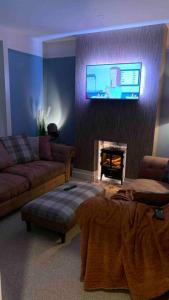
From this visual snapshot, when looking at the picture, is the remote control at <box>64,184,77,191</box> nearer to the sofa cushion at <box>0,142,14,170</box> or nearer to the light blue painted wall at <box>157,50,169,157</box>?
the sofa cushion at <box>0,142,14,170</box>

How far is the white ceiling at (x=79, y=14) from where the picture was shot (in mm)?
2723

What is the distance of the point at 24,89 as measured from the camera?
445cm

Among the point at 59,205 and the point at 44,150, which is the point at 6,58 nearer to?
the point at 44,150

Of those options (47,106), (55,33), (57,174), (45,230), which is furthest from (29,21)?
(45,230)

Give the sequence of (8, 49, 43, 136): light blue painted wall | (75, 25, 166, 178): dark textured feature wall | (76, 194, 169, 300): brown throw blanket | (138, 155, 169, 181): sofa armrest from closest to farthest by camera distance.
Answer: (76, 194, 169, 300): brown throw blanket → (138, 155, 169, 181): sofa armrest → (75, 25, 166, 178): dark textured feature wall → (8, 49, 43, 136): light blue painted wall

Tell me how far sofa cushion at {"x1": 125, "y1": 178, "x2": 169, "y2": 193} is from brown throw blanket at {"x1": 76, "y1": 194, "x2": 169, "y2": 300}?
41.8 inches

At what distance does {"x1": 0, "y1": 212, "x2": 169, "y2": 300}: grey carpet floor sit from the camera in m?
1.79

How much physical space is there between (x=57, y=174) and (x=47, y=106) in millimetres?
1856

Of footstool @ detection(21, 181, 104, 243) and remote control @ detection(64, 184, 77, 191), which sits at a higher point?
remote control @ detection(64, 184, 77, 191)

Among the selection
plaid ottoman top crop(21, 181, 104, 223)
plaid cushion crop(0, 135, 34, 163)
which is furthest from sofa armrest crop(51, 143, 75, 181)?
plaid ottoman top crop(21, 181, 104, 223)

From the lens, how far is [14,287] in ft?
6.05

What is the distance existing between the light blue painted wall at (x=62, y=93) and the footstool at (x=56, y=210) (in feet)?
7.10

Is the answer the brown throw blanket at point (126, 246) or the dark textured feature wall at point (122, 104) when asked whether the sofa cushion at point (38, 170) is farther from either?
the brown throw blanket at point (126, 246)

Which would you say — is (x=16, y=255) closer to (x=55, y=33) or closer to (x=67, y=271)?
(x=67, y=271)
